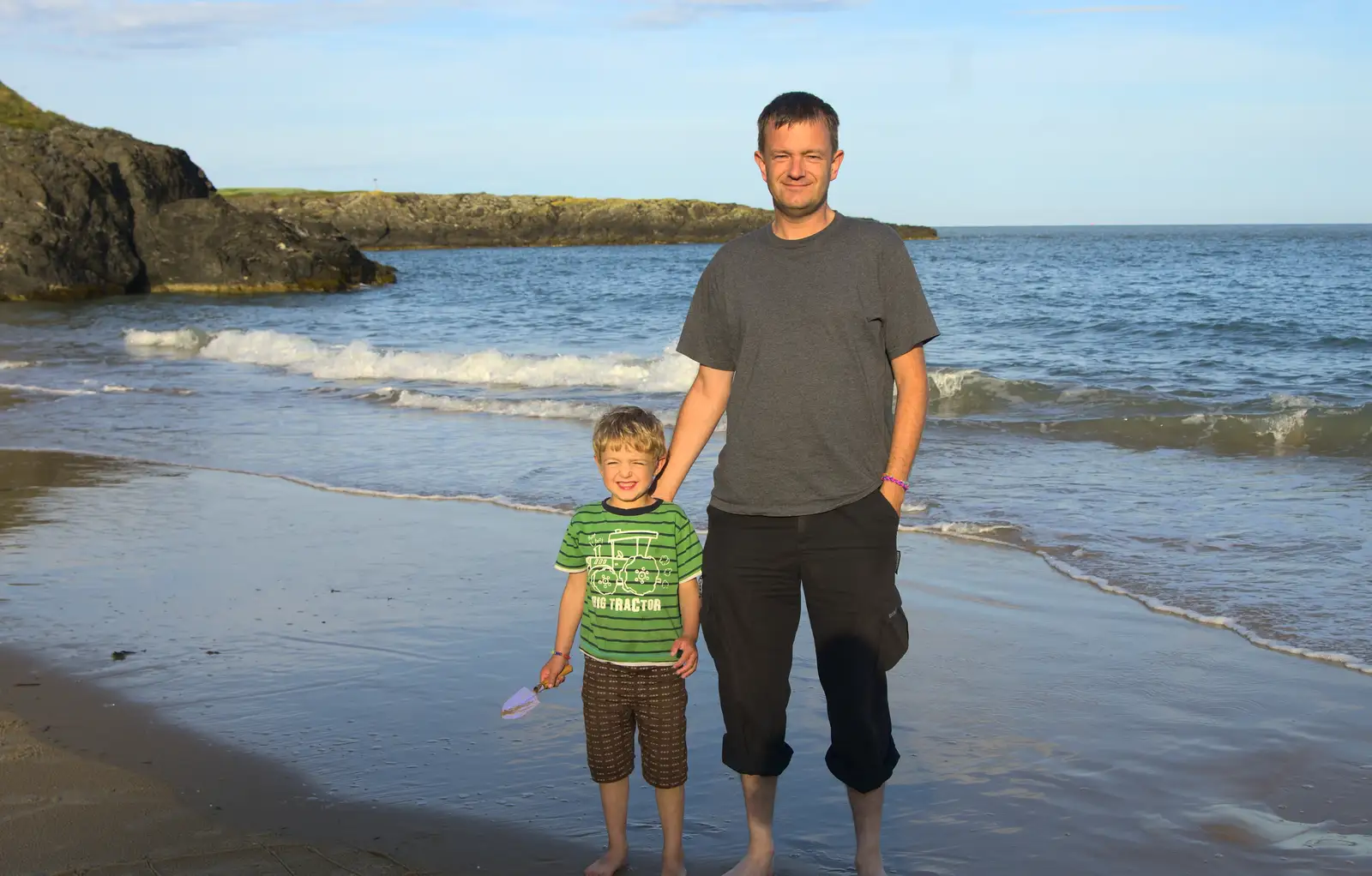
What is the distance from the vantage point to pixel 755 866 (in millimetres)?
3238

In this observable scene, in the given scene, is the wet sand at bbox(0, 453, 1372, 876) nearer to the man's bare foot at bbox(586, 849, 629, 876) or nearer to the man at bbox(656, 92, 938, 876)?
the man's bare foot at bbox(586, 849, 629, 876)

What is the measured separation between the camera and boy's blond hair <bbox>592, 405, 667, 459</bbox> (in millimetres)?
3195

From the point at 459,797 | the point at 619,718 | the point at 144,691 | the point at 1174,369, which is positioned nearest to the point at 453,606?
the point at 144,691

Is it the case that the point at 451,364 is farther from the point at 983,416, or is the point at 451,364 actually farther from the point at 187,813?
the point at 187,813

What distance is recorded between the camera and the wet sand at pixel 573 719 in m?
3.53

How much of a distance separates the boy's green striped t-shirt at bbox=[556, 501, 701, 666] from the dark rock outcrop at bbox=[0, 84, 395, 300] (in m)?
37.2

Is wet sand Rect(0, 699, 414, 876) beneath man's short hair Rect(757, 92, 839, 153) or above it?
beneath

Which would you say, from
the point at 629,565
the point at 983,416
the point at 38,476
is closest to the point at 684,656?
the point at 629,565

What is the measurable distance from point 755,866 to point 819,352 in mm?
1312

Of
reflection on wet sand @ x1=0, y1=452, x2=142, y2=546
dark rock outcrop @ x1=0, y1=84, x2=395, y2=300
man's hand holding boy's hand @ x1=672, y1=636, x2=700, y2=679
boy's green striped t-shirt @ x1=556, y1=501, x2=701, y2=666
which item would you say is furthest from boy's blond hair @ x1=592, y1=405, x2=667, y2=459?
dark rock outcrop @ x1=0, y1=84, x2=395, y2=300

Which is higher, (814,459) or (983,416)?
(814,459)

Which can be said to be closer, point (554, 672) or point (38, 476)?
point (554, 672)

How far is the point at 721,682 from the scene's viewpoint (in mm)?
3338

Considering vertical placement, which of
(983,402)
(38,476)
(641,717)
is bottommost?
(38,476)
